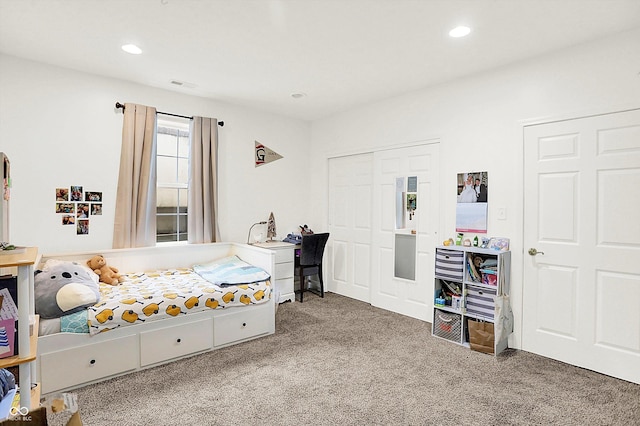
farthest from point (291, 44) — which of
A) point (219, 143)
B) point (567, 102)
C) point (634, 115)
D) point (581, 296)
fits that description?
point (581, 296)

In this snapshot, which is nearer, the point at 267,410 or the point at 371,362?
the point at 267,410

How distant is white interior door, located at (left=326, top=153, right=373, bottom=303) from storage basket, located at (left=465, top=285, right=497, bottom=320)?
1.50m

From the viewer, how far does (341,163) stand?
192 inches

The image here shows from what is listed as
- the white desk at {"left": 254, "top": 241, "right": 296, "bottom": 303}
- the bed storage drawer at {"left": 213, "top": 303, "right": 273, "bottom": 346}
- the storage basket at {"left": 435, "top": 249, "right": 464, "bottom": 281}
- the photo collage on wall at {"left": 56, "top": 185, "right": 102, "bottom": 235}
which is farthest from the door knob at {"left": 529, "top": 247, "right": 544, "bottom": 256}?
the photo collage on wall at {"left": 56, "top": 185, "right": 102, "bottom": 235}

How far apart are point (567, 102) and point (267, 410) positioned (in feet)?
10.5

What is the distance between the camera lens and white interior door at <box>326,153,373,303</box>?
14.8ft

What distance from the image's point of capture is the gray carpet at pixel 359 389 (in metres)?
2.08

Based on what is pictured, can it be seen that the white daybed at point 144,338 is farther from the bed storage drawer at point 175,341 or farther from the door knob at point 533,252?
the door knob at point 533,252

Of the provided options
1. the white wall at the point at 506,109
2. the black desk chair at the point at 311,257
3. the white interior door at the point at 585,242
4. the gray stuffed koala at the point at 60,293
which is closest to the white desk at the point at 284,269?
the black desk chair at the point at 311,257

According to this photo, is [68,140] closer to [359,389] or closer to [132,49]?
[132,49]

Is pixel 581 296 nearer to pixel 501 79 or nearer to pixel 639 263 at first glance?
pixel 639 263

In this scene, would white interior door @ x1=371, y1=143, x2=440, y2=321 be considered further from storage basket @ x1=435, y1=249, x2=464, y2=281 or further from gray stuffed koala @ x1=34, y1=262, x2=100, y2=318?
gray stuffed koala @ x1=34, y1=262, x2=100, y2=318

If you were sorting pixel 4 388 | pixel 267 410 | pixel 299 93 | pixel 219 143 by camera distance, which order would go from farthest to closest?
pixel 219 143
pixel 299 93
pixel 267 410
pixel 4 388

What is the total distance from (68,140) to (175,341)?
224 centimetres
